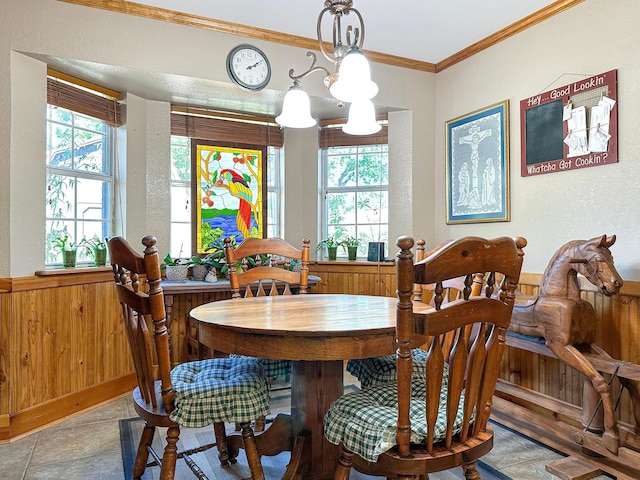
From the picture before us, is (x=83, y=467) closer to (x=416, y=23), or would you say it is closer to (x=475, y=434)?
(x=475, y=434)

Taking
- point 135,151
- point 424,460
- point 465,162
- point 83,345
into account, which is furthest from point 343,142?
point 424,460

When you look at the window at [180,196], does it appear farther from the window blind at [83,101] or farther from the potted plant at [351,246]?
the potted plant at [351,246]

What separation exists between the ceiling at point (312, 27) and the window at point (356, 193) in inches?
25.4

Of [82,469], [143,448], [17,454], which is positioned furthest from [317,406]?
[17,454]

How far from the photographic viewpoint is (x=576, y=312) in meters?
2.16

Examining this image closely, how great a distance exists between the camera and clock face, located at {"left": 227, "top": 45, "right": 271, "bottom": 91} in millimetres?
3121

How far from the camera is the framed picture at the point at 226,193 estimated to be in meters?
3.70

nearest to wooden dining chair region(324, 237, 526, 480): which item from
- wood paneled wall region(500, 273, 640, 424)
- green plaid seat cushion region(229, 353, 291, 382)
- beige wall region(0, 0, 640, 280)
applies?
green plaid seat cushion region(229, 353, 291, 382)

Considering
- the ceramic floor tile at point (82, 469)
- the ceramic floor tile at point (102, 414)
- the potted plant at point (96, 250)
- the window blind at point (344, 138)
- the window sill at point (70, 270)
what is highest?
the window blind at point (344, 138)

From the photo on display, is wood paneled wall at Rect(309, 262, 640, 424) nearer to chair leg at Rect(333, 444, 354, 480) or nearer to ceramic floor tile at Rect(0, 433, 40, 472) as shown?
chair leg at Rect(333, 444, 354, 480)

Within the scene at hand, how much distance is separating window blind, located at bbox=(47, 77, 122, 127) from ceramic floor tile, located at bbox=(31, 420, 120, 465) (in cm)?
199

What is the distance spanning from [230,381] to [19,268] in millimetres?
1620

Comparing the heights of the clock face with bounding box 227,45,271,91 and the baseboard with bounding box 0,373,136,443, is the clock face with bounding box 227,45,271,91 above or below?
above

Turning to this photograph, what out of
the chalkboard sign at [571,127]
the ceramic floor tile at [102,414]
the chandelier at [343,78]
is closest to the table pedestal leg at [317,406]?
the chandelier at [343,78]
